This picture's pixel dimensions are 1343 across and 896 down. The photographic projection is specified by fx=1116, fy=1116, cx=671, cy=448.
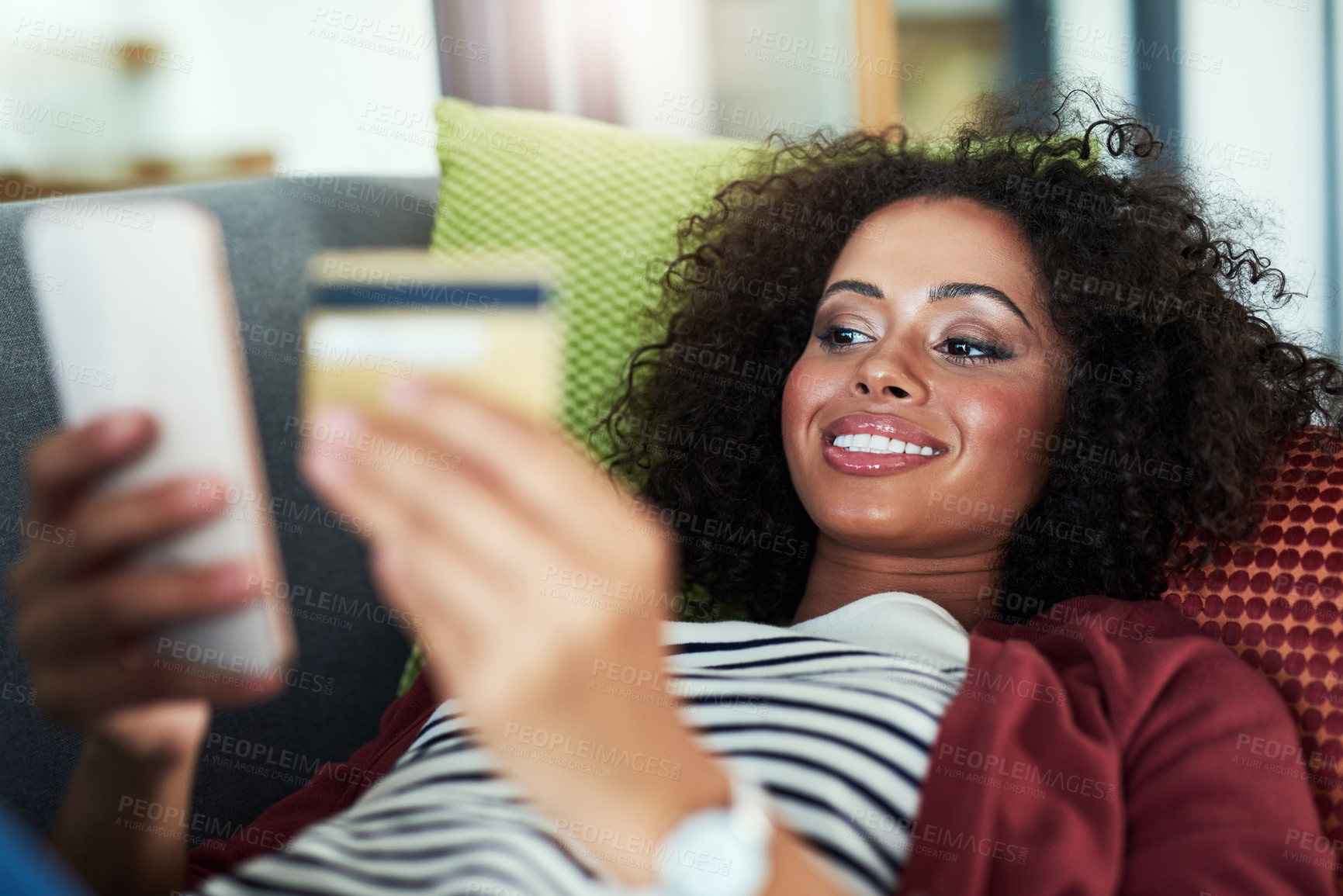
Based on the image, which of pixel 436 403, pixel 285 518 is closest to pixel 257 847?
pixel 285 518

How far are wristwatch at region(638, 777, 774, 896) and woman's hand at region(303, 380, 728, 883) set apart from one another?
1.6 inches

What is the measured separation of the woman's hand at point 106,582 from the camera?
0.58m

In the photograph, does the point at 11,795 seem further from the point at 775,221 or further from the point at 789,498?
the point at 775,221

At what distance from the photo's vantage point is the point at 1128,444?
3.41ft

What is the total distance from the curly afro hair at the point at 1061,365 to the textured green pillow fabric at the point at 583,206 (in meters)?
0.03

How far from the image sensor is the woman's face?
96cm

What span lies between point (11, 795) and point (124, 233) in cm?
63
